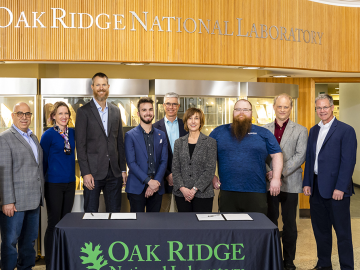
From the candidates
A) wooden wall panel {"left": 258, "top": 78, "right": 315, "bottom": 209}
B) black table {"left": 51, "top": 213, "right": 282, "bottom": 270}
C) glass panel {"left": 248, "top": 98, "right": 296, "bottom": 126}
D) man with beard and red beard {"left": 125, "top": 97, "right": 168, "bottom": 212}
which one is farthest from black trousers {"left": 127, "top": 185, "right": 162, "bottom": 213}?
wooden wall panel {"left": 258, "top": 78, "right": 315, "bottom": 209}

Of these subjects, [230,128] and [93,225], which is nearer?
[93,225]

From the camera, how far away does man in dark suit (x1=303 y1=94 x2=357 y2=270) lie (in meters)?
3.13

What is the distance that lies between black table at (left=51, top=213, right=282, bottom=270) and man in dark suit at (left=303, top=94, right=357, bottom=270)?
3.75 feet

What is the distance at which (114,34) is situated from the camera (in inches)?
155

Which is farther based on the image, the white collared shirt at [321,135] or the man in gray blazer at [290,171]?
the man in gray blazer at [290,171]

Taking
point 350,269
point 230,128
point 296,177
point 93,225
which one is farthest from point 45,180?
point 350,269

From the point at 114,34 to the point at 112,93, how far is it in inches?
25.9

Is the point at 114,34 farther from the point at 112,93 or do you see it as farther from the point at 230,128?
the point at 230,128

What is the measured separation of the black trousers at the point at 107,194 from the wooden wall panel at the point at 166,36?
143 cm

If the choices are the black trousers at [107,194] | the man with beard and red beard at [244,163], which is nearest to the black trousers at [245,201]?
the man with beard and red beard at [244,163]

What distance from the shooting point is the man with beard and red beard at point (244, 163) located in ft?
9.90

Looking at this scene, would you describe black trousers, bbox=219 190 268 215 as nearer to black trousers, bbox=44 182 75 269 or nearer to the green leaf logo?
the green leaf logo

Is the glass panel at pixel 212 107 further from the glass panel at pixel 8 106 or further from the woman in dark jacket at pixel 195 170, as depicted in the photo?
the glass panel at pixel 8 106

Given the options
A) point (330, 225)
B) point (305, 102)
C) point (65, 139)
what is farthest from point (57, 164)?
point (305, 102)
